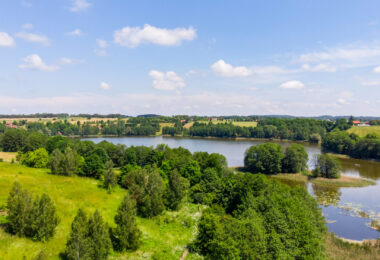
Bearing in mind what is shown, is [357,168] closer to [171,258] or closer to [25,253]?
[171,258]

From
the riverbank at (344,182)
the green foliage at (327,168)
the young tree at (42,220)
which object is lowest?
the riverbank at (344,182)

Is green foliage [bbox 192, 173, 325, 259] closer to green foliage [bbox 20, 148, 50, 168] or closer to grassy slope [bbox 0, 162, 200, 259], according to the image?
grassy slope [bbox 0, 162, 200, 259]

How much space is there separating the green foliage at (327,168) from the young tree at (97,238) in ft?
232

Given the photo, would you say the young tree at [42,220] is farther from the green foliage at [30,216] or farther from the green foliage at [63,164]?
the green foliage at [63,164]

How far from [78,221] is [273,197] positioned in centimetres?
2513

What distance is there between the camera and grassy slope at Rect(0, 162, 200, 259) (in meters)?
21.7

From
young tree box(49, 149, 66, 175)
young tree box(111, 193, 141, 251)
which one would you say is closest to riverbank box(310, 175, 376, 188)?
young tree box(111, 193, 141, 251)

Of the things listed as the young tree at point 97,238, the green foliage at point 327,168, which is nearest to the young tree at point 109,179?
the young tree at point 97,238

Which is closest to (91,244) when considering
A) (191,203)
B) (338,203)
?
(191,203)

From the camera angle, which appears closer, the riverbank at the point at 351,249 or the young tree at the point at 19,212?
the young tree at the point at 19,212

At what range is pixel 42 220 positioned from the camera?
22719 mm

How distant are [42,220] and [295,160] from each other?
237ft

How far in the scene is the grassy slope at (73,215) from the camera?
71.3 feet

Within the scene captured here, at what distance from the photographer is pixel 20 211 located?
22172 mm
